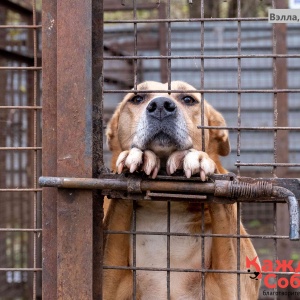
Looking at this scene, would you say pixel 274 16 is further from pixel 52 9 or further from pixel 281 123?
pixel 281 123

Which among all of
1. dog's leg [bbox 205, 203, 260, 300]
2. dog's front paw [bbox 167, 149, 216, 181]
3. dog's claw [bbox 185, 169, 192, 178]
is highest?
dog's front paw [bbox 167, 149, 216, 181]

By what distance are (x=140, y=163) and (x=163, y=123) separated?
414 millimetres

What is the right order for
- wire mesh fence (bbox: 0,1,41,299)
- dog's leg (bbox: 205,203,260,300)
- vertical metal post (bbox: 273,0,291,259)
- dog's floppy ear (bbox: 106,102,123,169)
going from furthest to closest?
vertical metal post (bbox: 273,0,291,259)
wire mesh fence (bbox: 0,1,41,299)
dog's floppy ear (bbox: 106,102,123,169)
dog's leg (bbox: 205,203,260,300)

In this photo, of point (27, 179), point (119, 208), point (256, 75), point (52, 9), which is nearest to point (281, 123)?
point (256, 75)

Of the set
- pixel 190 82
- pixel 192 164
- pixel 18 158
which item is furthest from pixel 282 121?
pixel 192 164

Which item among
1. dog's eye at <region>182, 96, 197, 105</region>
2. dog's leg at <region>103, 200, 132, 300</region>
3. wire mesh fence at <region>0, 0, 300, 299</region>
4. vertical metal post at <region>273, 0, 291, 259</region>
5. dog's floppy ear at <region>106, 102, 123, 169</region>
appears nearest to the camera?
dog's leg at <region>103, 200, 132, 300</region>

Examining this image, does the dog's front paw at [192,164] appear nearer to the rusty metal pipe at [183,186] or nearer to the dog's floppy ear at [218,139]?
the rusty metal pipe at [183,186]

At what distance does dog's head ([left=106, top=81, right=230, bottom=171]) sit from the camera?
2561 mm

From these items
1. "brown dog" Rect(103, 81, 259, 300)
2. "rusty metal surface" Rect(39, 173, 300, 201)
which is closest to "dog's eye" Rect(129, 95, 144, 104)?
"brown dog" Rect(103, 81, 259, 300)

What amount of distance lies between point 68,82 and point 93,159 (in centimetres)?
31

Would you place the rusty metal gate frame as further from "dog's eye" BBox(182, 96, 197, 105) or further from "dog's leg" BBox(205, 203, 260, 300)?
"dog's eye" BBox(182, 96, 197, 105)

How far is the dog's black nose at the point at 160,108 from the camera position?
8.42 feet

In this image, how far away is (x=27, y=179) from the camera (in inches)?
207

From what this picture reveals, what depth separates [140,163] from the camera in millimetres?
2209
